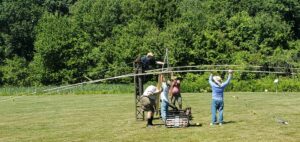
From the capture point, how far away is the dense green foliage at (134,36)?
69500mm

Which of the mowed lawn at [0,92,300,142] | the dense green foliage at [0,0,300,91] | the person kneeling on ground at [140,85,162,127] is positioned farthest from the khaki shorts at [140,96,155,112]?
the dense green foliage at [0,0,300,91]

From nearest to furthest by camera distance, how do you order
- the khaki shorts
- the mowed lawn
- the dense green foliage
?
the mowed lawn
the khaki shorts
the dense green foliage

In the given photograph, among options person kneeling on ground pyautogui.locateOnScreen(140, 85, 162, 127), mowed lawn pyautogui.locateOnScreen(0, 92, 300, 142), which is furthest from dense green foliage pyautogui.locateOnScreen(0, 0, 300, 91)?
person kneeling on ground pyautogui.locateOnScreen(140, 85, 162, 127)

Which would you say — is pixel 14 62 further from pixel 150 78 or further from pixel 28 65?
pixel 150 78

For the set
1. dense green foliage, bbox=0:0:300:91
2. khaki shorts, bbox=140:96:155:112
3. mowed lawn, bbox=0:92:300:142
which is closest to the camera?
mowed lawn, bbox=0:92:300:142

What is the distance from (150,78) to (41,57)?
21284 mm

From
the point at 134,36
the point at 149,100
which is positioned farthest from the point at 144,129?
the point at 134,36

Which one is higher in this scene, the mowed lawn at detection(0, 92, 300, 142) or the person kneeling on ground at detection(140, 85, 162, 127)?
the person kneeling on ground at detection(140, 85, 162, 127)

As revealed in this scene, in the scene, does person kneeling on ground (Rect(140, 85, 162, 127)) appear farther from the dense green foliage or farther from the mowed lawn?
the dense green foliage

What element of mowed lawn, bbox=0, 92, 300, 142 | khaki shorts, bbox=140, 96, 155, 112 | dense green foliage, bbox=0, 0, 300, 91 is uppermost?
dense green foliage, bbox=0, 0, 300, 91

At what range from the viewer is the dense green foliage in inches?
2736

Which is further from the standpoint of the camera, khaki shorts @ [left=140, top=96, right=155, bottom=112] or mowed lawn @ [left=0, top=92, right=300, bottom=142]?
khaki shorts @ [left=140, top=96, right=155, bottom=112]

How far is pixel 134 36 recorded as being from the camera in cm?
7412

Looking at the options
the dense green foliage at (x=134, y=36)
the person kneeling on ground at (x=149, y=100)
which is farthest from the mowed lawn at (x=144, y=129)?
the dense green foliage at (x=134, y=36)
